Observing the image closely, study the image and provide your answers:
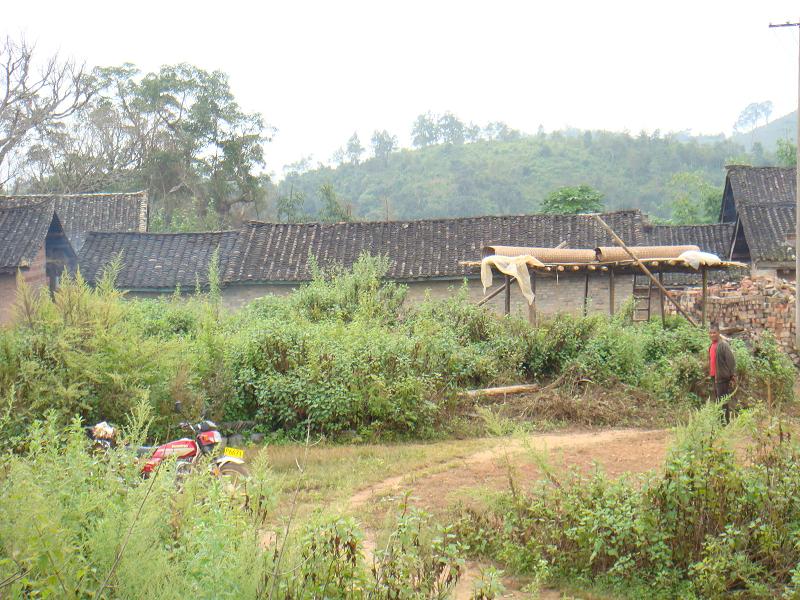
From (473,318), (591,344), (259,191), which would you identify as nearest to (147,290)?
(473,318)

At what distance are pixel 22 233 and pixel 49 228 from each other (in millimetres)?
1619

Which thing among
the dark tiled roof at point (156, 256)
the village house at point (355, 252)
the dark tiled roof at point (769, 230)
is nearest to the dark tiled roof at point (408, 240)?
the village house at point (355, 252)

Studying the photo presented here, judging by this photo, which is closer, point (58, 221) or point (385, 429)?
point (385, 429)

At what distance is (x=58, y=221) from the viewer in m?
25.3

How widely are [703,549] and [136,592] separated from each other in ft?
12.7

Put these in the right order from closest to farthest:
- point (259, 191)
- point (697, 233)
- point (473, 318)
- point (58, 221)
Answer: point (473, 318), point (58, 221), point (697, 233), point (259, 191)

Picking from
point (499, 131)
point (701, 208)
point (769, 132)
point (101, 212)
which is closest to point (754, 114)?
point (769, 132)

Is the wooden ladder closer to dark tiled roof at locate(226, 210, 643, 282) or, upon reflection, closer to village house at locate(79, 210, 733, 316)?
village house at locate(79, 210, 733, 316)

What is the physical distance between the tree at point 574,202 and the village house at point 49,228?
60.3 ft

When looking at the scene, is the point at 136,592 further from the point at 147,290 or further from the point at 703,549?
the point at 147,290

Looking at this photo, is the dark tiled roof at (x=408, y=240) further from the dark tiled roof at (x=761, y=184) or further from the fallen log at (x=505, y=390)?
the fallen log at (x=505, y=390)

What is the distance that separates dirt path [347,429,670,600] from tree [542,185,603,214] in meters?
28.1

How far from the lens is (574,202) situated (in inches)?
1553

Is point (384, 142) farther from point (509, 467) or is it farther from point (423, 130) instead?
point (509, 467)
